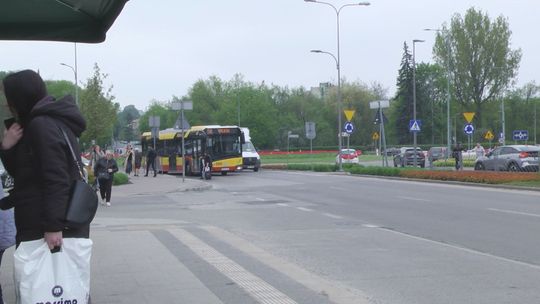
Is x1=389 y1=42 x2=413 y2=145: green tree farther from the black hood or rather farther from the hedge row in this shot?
the black hood

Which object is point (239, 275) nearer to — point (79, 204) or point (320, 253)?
point (320, 253)

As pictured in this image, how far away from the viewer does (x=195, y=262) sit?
8.58 m

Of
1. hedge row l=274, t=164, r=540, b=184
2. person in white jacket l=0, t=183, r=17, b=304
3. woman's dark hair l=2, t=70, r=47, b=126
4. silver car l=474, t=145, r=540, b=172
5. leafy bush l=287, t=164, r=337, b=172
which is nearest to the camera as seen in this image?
woman's dark hair l=2, t=70, r=47, b=126

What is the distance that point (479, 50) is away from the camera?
7469cm

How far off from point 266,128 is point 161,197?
77.6 meters

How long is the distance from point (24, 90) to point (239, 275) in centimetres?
433

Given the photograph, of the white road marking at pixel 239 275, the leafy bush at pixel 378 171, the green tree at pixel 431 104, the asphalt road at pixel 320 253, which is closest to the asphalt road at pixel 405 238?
the asphalt road at pixel 320 253

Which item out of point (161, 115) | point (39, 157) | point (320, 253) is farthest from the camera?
point (161, 115)

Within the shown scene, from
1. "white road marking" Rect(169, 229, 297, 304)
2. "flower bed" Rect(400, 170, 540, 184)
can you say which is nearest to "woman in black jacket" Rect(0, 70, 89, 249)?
"white road marking" Rect(169, 229, 297, 304)

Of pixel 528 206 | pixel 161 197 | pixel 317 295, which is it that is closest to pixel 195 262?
pixel 317 295

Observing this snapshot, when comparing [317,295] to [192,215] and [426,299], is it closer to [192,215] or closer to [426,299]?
[426,299]

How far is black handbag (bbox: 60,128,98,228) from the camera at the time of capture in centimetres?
370

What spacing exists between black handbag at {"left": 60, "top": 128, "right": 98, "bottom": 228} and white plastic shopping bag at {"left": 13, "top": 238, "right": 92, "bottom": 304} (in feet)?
0.36

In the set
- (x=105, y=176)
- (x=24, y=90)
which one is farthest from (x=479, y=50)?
(x=24, y=90)
